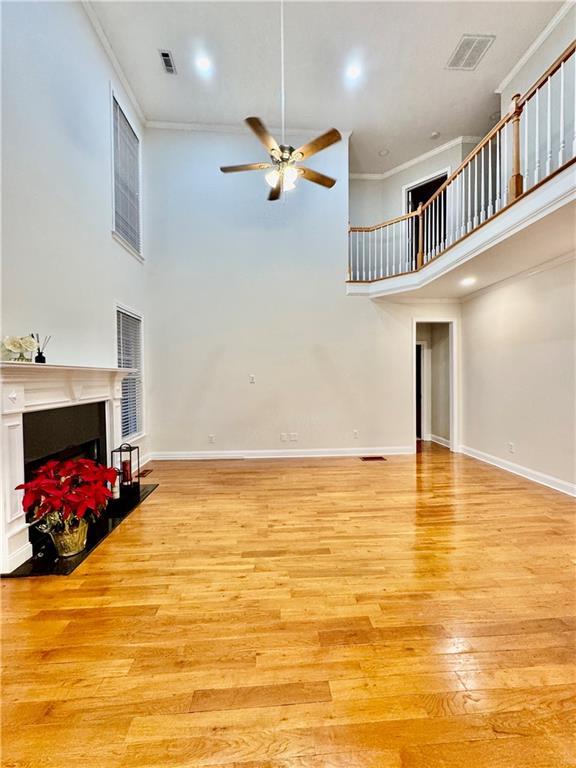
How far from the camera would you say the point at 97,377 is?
3.68 meters

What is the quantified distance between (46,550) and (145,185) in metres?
5.49

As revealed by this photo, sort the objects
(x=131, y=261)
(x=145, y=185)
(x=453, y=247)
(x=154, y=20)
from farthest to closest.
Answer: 1. (x=145, y=185)
2. (x=131, y=261)
3. (x=453, y=247)
4. (x=154, y=20)

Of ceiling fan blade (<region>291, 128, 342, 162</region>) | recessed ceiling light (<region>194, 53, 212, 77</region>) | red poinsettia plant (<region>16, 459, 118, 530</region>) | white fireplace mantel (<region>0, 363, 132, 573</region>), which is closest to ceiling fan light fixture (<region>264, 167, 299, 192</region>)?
ceiling fan blade (<region>291, 128, 342, 162</region>)

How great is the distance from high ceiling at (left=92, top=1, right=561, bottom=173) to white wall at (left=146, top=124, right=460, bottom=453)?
0.60 meters

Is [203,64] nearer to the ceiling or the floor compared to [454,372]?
nearer to the ceiling

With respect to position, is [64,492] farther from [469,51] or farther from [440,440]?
[469,51]

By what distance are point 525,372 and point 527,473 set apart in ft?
4.49

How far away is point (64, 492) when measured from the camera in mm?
2451

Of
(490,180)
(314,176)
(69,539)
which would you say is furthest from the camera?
(490,180)

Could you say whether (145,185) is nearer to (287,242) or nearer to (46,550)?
(287,242)

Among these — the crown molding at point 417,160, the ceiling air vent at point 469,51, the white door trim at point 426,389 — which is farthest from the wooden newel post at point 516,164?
the white door trim at point 426,389

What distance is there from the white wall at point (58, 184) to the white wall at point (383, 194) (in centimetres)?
→ 470

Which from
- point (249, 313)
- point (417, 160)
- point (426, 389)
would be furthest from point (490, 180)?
point (426, 389)

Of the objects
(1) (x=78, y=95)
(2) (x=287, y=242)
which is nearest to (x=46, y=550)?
(1) (x=78, y=95)
